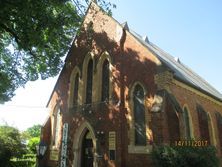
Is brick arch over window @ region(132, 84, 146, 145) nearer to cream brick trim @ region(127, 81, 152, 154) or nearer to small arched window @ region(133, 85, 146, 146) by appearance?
small arched window @ region(133, 85, 146, 146)

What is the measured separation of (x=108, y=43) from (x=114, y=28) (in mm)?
1109

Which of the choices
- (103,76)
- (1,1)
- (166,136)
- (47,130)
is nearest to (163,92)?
(166,136)

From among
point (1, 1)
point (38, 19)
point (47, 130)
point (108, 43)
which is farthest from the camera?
point (47, 130)

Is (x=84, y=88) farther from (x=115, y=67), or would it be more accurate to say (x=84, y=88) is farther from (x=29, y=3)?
(x=29, y=3)

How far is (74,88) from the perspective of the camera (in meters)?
17.6

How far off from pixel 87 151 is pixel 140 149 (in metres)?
4.52

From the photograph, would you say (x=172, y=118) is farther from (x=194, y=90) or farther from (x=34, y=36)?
(x=34, y=36)

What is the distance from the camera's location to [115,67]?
47.9 feet

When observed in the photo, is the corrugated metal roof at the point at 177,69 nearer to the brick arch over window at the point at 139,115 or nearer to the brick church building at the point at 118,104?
the brick church building at the point at 118,104

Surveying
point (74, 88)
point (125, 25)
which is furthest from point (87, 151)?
point (125, 25)

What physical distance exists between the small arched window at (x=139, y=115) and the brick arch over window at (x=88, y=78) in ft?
12.7

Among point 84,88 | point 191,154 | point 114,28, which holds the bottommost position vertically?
point 191,154

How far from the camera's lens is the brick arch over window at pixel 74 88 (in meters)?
17.1

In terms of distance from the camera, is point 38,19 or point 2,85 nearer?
point 38,19
